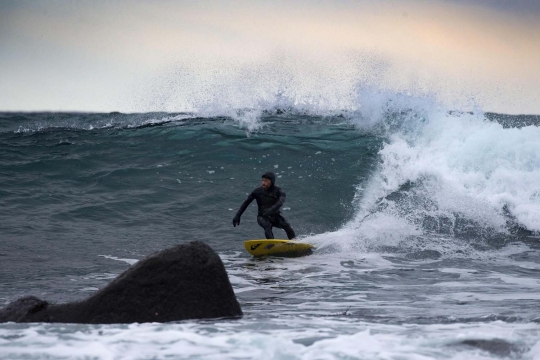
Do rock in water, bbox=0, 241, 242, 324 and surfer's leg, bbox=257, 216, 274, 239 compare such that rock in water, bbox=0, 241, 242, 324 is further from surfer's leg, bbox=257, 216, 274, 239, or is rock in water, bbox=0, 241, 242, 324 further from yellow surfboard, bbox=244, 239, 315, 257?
surfer's leg, bbox=257, 216, 274, 239

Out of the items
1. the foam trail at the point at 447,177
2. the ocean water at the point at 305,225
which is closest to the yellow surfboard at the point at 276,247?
the ocean water at the point at 305,225

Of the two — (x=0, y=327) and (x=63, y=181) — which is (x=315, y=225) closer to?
(x=63, y=181)

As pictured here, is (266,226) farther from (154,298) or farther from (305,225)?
(154,298)

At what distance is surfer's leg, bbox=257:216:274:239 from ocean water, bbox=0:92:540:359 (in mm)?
652

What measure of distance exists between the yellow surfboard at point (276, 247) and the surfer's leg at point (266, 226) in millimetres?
582

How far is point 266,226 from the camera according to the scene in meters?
13.0

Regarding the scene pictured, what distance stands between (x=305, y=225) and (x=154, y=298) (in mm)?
9564

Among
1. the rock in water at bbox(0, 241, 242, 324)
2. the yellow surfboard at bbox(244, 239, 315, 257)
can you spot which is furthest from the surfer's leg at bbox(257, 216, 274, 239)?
the rock in water at bbox(0, 241, 242, 324)

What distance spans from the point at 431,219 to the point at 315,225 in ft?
8.67

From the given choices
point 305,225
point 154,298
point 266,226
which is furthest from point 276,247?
point 154,298

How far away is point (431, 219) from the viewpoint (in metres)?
15.5

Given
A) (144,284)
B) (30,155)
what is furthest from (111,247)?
(30,155)

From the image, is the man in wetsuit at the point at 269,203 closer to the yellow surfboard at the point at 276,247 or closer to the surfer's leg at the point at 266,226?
the surfer's leg at the point at 266,226

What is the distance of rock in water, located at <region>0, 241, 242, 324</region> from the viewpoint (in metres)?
6.07
